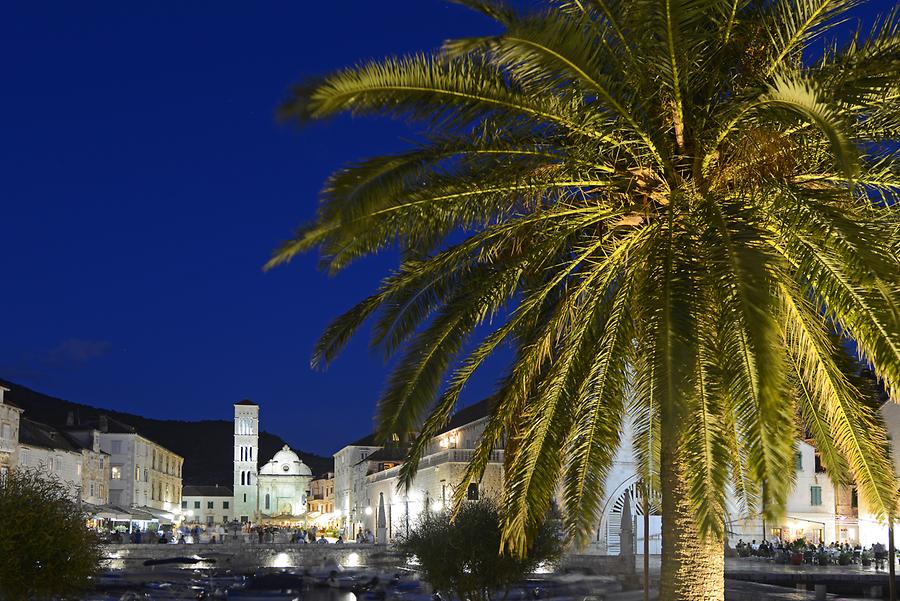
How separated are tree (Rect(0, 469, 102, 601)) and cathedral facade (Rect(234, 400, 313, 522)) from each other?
372 ft

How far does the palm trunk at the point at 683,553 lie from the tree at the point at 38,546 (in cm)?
1879

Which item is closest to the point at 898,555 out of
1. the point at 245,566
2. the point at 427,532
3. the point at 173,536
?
the point at 427,532

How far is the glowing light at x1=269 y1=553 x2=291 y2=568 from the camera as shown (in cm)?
6675

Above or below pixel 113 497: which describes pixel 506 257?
above

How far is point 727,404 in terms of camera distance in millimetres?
11664

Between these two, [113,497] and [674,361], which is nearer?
[674,361]

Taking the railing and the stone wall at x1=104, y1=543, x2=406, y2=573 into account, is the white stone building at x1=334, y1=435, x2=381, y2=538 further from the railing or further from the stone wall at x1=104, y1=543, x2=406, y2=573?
the railing

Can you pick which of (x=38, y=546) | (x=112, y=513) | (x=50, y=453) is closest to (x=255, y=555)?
(x=112, y=513)

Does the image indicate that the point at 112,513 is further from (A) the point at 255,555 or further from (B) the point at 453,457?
(B) the point at 453,457

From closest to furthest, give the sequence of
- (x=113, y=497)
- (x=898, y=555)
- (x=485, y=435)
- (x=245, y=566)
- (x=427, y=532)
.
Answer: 1. (x=485, y=435)
2. (x=427, y=532)
3. (x=898, y=555)
4. (x=245, y=566)
5. (x=113, y=497)

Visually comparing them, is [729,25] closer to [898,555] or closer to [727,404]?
[727,404]

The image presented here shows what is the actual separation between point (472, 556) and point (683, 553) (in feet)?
55.1

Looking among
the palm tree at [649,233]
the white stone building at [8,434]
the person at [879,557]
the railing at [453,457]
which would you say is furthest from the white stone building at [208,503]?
the palm tree at [649,233]

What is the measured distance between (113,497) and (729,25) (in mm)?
93020
